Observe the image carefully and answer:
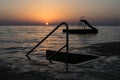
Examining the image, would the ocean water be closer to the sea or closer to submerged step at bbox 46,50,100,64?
the sea

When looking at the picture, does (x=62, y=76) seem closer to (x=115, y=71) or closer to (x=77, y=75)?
(x=77, y=75)

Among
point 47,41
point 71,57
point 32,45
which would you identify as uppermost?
point 71,57

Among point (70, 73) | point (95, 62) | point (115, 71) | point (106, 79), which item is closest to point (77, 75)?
point (70, 73)

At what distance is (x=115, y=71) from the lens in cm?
961

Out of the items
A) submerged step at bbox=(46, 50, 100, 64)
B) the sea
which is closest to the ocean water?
the sea

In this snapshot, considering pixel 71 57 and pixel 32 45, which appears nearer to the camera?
pixel 71 57

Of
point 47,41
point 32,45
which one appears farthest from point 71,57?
point 47,41

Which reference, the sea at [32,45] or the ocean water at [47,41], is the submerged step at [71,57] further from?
the ocean water at [47,41]

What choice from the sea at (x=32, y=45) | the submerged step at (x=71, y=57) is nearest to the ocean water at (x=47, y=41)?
the sea at (x=32, y=45)

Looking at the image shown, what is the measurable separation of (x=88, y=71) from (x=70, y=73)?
99cm

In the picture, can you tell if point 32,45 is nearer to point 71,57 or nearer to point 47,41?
point 47,41

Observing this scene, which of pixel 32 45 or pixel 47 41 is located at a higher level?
pixel 32 45

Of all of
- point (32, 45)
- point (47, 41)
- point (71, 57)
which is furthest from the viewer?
point (47, 41)

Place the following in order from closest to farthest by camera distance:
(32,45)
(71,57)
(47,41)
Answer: (71,57) < (32,45) < (47,41)
